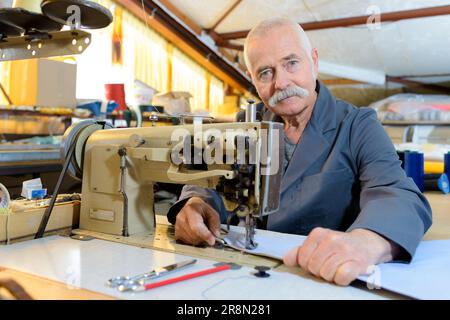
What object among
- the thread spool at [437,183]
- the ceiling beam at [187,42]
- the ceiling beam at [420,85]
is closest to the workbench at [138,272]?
the thread spool at [437,183]

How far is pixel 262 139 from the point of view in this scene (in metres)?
1.00

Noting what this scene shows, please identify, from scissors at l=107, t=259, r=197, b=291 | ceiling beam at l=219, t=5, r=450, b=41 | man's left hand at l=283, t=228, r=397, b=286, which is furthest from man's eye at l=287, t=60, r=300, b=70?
ceiling beam at l=219, t=5, r=450, b=41

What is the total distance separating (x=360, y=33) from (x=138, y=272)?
380 cm

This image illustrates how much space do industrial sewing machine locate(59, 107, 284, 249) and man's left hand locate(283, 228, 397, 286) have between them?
0.18m

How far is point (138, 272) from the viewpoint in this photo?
0.87 metres

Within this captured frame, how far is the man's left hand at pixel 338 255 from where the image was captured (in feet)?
2.59

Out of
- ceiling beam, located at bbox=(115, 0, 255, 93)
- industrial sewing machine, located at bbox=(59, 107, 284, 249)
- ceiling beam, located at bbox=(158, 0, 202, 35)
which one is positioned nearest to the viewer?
industrial sewing machine, located at bbox=(59, 107, 284, 249)

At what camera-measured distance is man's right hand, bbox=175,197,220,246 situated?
108cm

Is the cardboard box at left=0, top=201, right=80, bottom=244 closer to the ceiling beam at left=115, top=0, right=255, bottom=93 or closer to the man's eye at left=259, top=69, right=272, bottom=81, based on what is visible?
the man's eye at left=259, top=69, right=272, bottom=81

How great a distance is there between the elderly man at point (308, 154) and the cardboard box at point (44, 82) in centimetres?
185

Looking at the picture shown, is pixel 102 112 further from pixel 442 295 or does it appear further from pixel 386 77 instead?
pixel 386 77

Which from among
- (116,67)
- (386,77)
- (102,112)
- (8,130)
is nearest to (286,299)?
(102,112)

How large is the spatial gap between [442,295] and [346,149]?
66 centimetres

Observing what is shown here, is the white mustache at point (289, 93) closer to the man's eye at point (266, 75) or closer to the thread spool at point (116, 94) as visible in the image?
the man's eye at point (266, 75)
